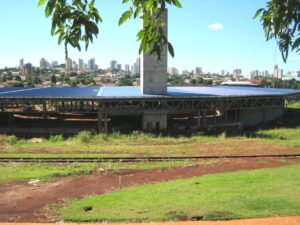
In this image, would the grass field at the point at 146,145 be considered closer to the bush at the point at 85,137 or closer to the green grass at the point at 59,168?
the bush at the point at 85,137

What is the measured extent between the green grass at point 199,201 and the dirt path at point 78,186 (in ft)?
4.51

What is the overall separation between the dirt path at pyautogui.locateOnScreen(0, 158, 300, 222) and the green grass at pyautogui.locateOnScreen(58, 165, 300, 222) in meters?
1.38

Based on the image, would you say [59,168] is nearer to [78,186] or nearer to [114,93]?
[78,186]

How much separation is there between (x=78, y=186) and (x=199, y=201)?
8.62 m

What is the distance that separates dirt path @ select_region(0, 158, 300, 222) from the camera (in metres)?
19.0

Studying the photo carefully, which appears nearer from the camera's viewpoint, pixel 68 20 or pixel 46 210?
pixel 68 20

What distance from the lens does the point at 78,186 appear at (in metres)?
23.7

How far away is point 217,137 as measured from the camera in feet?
151

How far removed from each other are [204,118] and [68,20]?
5015cm

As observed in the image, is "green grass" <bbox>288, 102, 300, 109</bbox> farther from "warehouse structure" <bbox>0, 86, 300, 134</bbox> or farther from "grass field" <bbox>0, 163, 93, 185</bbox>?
"grass field" <bbox>0, 163, 93, 185</bbox>

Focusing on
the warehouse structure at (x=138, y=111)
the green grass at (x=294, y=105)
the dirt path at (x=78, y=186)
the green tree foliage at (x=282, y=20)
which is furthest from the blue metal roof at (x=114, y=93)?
the green tree foliage at (x=282, y=20)

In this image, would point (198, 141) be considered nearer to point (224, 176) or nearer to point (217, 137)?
point (217, 137)

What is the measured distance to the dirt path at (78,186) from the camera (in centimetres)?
1898

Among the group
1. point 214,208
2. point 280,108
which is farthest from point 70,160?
point 280,108
